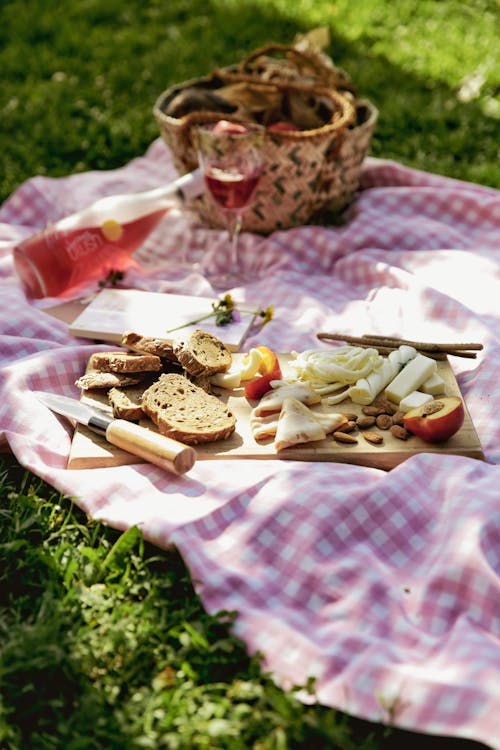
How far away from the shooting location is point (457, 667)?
1571 millimetres

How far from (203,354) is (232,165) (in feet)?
2.63

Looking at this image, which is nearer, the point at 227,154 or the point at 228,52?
the point at 227,154

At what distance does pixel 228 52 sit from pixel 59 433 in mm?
3577

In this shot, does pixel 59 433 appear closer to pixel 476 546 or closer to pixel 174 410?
pixel 174 410

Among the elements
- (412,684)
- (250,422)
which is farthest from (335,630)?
(250,422)

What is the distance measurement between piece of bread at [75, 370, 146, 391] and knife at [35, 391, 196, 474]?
93 millimetres

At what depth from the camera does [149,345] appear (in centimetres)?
239

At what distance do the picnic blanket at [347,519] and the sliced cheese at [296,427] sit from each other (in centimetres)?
6

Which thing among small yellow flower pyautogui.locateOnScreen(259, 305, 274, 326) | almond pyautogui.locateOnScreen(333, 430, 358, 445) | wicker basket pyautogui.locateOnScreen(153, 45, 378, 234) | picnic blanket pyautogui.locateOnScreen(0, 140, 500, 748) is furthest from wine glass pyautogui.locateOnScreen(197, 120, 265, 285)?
almond pyautogui.locateOnScreen(333, 430, 358, 445)

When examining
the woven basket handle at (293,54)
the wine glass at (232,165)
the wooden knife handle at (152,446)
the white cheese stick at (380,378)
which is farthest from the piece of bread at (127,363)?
the woven basket handle at (293,54)

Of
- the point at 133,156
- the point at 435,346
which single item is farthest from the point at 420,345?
the point at 133,156

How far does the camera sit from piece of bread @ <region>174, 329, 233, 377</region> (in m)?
2.31

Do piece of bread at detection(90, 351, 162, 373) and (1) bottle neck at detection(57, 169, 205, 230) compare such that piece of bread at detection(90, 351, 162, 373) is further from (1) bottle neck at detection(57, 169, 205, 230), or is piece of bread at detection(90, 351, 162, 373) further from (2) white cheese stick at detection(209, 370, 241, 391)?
(1) bottle neck at detection(57, 169, 205, 230)

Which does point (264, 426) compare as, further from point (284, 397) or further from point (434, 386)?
point (434, 386)
